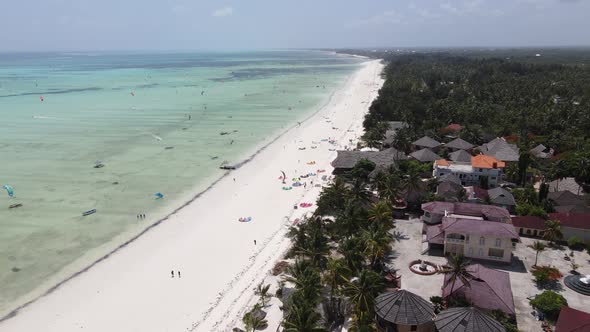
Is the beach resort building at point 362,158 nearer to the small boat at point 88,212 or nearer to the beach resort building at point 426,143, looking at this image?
the beach resort building at point 426,143

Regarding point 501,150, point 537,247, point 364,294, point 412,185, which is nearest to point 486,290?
point 364,294

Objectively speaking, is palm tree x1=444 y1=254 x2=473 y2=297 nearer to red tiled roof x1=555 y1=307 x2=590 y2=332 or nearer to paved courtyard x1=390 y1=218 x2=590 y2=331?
paved courtyard x1=390 y1=218 x2=590 y2=331

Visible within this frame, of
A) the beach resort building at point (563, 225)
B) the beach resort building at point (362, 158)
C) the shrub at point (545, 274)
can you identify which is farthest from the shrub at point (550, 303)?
the beach resort building at point (362, 158)

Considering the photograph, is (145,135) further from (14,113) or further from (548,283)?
(548,283)

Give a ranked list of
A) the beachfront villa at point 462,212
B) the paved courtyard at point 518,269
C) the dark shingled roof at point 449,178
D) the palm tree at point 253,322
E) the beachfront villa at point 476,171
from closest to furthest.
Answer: the palm tree at point 253,322
the paved courtyard at point 518,269
the beachfront villa at point 462,212
the dark shingled roof at point 449,178
the beachfront villa at point 476,171

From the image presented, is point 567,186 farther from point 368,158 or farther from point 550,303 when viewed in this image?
point 550,303

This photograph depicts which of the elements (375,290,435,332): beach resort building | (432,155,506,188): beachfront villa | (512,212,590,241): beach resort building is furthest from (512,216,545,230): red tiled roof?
(375,290,435,332): beach resort building

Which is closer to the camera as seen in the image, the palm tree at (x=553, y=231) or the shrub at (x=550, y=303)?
the shrub at (x=550, y=303)
